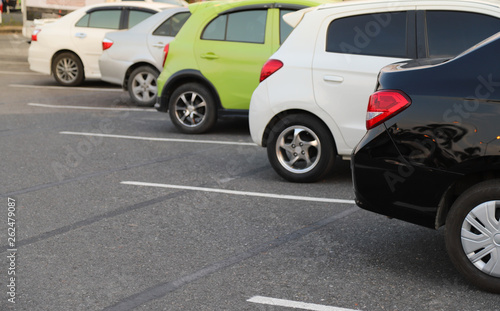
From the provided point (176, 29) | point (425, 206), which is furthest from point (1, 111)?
point (425, 206)

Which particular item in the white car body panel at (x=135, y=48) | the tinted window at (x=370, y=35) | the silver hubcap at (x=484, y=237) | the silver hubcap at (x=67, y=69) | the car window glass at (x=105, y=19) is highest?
the tinted window at (x=370, y=35)

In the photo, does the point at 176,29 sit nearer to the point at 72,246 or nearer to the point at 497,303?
the point at 72,246

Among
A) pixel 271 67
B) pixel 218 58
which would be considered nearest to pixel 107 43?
pixel 218 58

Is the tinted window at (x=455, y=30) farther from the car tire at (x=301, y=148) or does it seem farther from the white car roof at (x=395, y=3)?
the car tire at (x=301, y=148)

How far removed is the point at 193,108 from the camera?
1062 centimetres

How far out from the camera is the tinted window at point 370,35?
7012mm

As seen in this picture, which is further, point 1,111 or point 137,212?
point 1,111

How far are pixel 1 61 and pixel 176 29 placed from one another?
420 inches

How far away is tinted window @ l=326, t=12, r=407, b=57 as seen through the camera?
701 cm

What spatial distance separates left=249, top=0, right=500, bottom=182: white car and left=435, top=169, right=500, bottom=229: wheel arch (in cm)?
230

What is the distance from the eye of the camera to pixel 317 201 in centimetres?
690

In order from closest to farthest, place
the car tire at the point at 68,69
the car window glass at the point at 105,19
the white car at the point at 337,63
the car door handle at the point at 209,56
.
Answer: the white car at the point at 337,63 → the car door handle at the point at 209,56 → the car window glass at the point at 105,19 → the car tire at the point at 68,69

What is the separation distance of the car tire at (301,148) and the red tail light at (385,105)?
95.3 inches

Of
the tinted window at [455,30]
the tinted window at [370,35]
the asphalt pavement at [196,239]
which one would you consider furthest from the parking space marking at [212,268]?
the tinted window at [455,30]
